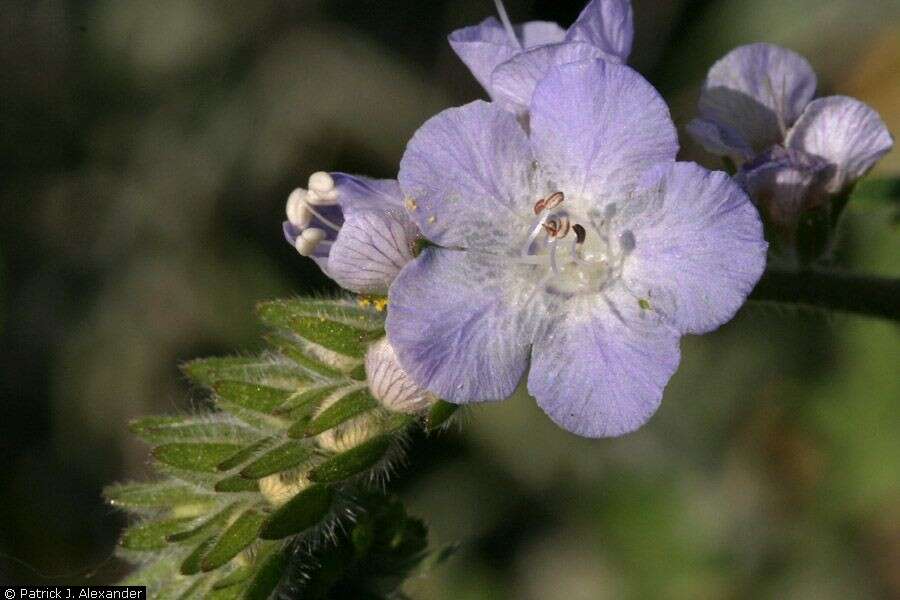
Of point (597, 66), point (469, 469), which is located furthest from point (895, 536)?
point (597, 66)

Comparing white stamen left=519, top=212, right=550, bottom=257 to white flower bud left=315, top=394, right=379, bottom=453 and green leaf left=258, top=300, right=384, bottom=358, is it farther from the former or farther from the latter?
white flower bud left=315, top=394, right=379, bottom=453

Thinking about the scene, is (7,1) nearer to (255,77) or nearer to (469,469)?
(255,77)

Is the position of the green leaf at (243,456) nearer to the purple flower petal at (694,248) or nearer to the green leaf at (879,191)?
the purple flower petal at (694,248)

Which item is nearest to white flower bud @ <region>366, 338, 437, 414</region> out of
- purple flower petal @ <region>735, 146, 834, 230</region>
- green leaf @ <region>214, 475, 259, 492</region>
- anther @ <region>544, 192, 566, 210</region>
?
green leaf @ <region>214, 475, 259, 492</region>

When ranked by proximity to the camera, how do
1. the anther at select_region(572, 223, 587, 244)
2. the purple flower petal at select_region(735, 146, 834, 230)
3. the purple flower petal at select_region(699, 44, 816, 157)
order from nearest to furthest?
the anther at select_region(572, 223, 587, 244) → the purple flower petal at select_region(735, 146, 834, 230) → the purple flower petal at select_region(699, 44, 816, 157)

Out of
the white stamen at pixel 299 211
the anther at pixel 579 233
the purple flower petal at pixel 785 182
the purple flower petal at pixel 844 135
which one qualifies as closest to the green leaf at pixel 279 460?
the white stamen at pixel 299 211

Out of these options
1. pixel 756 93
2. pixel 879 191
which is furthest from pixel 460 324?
pixel 879 191
